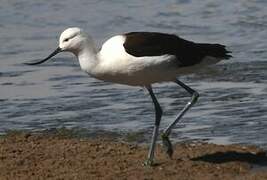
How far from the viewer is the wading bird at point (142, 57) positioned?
8.10 metres

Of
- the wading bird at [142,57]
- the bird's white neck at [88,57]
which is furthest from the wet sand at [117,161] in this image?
the bird's white neck at [88,57]

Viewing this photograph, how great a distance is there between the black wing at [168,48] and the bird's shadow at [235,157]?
0.81 meters

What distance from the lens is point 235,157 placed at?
Result: 27.7 feet

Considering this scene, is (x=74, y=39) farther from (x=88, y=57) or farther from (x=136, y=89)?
(x=136, y=89)

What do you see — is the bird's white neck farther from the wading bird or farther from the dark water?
the dark water

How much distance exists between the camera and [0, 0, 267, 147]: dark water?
10070mm

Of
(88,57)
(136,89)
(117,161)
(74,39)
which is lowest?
(136,89)

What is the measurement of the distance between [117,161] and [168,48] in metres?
1.03

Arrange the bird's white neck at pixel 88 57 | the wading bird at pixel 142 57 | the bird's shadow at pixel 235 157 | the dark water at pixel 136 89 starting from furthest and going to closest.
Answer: the dark water at pixel 136 89 < the bird's shadow at pixel 235 157 < the bird's white neck at pixel 88 57 < the wading bird at pixel 142 57

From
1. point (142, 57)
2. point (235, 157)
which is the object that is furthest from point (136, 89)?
point (142, 57)

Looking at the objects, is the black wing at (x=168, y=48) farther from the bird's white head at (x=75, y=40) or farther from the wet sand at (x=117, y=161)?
the wet sand at (x=117, y=161)

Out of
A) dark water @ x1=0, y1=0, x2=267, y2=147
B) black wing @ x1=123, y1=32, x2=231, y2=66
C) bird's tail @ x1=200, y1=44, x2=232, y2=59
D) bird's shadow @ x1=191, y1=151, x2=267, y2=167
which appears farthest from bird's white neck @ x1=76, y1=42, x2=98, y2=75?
dark water @ x1=0, y1=0, x2=267, y2=147

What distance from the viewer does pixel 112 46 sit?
8219 millimetres

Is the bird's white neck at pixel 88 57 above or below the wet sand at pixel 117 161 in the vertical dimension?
above
